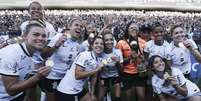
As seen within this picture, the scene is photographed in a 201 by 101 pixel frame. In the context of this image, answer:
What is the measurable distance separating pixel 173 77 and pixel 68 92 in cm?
158

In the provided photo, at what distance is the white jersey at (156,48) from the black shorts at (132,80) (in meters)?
0.50

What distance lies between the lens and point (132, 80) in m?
8.73

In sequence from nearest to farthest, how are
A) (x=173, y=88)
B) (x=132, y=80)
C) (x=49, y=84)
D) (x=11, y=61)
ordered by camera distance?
(x=11, y=61)
(x=173, y=88)
(x=49, y=84)
(x=132, y=80)

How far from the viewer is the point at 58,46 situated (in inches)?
293

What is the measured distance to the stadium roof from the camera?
4003cm

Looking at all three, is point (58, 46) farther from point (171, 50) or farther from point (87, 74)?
point (171, 50)

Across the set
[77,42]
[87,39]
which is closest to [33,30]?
[77,42]

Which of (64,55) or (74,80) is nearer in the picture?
(74,80)

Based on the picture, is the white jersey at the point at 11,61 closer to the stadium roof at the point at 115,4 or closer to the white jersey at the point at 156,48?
the white jersey at the point at 156,48

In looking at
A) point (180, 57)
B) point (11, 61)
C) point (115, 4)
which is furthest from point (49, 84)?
point (115, 4)

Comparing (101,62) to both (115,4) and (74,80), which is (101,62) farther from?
(115,4)

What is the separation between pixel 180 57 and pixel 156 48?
0.62 m

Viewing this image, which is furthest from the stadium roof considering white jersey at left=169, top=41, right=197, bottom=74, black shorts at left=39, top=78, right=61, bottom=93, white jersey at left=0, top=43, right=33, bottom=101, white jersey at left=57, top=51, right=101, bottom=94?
white jersey at left=0, top=43, right=33, bottom=101

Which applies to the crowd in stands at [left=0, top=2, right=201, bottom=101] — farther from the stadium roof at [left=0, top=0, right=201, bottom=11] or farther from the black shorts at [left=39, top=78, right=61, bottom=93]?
the stadium roof at [left=0, top=0, right=201, bottom=11]
